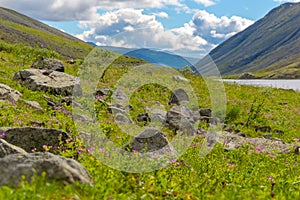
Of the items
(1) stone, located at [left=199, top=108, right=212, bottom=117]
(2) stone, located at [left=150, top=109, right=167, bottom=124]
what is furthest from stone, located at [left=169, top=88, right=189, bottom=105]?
(2) stone, located at [left=150, top=109, right=167, bottom=124]

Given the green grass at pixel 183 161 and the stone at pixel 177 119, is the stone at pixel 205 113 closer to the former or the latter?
the green grass at pixel 183 161

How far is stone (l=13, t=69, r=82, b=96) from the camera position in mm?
20484

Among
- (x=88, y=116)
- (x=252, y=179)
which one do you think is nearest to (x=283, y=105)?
(x=88, y=116)

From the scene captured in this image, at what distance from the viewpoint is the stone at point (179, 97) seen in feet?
88.4

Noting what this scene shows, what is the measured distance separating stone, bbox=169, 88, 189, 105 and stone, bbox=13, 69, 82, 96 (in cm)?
782

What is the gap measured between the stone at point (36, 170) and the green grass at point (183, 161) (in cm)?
15

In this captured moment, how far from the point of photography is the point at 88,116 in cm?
1709

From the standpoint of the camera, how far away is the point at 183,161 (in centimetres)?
1066

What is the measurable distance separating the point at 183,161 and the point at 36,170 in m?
5.88

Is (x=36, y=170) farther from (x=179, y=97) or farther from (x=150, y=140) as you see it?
(x=179, y=97)

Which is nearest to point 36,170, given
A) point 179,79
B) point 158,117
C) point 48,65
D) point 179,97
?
point 158,117

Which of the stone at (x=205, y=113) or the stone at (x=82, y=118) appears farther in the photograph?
the stone at (x=205, y=113)

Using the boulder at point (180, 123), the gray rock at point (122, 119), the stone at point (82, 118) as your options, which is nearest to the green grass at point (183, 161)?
the stone at point (82, 118)

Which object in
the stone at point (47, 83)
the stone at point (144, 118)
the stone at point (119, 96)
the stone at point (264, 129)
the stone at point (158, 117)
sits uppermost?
the stone at point (47, 83)
